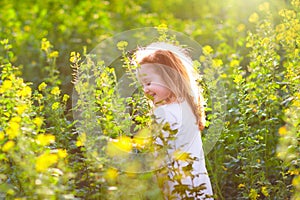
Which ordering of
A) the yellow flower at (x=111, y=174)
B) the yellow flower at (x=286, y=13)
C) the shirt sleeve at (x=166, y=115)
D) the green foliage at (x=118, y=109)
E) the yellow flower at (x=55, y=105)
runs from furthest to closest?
the yellow flower at (x=286, y=13) → the yellow flower at (x=55, y=105) → the shirt sleeve at (x=166, y=115) → the green foliage at (x=118, y=109) → the yellow flower at (x=111, y=174)

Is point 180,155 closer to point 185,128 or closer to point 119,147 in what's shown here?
point 119,147

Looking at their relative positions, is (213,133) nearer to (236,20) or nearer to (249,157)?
(249,157)

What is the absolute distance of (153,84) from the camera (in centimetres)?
345

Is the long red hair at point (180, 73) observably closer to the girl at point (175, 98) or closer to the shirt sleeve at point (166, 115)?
the girl at point (175, 98)

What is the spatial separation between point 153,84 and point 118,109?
0.26m

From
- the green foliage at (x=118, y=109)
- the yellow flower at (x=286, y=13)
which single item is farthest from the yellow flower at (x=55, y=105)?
the yellow flower at (x=286, y=13)

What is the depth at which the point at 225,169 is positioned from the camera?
4133mm

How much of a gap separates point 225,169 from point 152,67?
1.02m

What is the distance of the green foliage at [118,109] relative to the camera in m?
2.96

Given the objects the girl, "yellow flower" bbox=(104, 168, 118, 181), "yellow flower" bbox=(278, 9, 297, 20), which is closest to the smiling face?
the girl

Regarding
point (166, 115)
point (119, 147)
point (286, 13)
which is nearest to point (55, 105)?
point (166, 115)

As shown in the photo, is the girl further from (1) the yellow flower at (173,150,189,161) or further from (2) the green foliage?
(1) the yellow flower at (173,150,189,161)

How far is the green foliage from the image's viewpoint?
2.96 meters

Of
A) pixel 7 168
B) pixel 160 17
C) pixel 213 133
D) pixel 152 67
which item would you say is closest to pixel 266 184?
pixel 213 133
